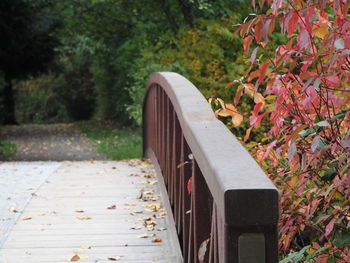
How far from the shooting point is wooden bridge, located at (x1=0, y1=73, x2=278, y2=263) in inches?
78.7

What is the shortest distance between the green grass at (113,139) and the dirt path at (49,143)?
306mm

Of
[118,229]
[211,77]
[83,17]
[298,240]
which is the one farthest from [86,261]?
[83,17]

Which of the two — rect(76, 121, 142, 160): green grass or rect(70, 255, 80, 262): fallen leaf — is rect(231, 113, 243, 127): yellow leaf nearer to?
rect(70, 255, 80, 262): fallen leaf

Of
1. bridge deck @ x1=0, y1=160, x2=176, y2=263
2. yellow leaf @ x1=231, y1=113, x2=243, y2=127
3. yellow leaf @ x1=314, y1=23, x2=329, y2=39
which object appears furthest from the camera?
bridge deck @ x1=0, y1=160, x2=176, y2=263

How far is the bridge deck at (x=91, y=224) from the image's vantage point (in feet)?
14.7

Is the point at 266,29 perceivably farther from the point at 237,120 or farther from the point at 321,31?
the point at 237,120

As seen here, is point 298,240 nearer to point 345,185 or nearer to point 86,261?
point 86,261

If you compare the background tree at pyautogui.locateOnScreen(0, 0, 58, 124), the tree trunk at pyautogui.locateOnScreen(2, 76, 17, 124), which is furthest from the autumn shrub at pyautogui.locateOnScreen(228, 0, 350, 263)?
the tree trunk at pyautogui.locateOnScreen(2, 76, 17, 124)

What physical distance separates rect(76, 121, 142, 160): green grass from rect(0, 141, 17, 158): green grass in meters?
2.35

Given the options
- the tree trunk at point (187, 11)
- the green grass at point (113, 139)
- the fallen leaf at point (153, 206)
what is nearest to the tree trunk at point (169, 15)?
the tree trunk at point (187, 11)

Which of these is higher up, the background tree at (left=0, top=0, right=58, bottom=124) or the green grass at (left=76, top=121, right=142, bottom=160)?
the background tree at (left=0, top=0, right=58, bottom=124)

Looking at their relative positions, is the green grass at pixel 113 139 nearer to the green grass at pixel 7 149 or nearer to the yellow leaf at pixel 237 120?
the green grass at pixel 7 149

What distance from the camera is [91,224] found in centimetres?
529

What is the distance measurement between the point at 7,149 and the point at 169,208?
14814 mm
